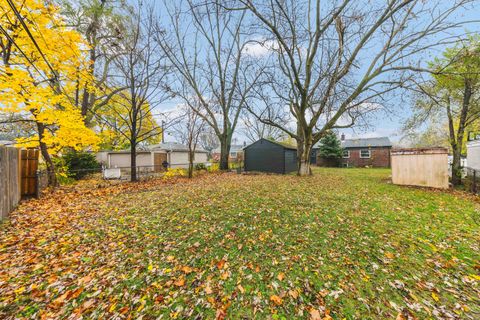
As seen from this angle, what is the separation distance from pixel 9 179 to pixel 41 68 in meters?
4.33

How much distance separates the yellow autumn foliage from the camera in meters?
5.54

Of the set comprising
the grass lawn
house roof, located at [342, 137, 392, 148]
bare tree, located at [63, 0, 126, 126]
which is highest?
bare tree, located at [63, 0, 126, 126]

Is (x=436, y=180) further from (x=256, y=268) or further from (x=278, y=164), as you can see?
(x=256, y=268)

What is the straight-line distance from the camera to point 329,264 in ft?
9.50

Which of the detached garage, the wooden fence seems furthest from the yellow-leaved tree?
the detached garage

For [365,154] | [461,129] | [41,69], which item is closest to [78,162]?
[41,69]

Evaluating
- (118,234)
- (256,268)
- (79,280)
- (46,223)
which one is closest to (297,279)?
(256,268)

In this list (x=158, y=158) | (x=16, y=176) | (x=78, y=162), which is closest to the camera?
(x=16, y=176)

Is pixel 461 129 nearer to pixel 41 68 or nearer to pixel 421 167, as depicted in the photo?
pixel 421 167

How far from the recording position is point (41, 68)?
21.5 ft

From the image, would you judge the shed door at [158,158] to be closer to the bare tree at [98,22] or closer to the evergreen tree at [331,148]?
the bare tree at [98,22]

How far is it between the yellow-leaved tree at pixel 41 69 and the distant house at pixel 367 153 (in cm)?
2653

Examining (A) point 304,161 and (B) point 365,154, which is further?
(B) point 365,154

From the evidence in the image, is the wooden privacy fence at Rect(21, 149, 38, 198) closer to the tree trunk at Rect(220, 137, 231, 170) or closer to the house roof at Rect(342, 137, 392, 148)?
the tree trunk at Rect(220, 137, 231, 170)
